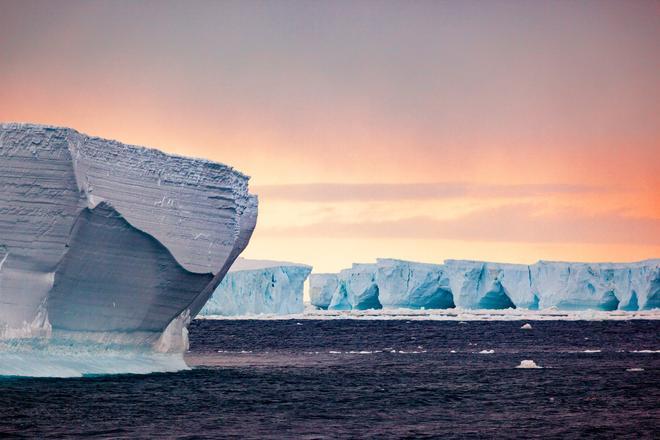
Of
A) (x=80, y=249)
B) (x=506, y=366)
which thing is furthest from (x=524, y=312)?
(x=80, y=249)

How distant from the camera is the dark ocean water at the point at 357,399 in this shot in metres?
17.5

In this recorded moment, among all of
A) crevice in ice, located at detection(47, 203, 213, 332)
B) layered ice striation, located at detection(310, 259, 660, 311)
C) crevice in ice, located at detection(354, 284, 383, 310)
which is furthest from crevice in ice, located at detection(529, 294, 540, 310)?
crevice in ice, located at detection(47, 203, 213, 332)

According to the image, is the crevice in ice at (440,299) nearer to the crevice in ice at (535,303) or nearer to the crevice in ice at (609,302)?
the crevice in ice at (535,303)

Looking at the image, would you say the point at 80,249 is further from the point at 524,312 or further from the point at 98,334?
the point at 524,312

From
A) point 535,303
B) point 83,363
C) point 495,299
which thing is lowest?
point 83,363

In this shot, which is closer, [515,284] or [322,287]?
[515,284]

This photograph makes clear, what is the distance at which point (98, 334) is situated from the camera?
2247 centimetres

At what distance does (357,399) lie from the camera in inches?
867

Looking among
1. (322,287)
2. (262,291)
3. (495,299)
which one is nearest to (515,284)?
(495,299)

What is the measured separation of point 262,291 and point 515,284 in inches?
608

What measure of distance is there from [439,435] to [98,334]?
8.49m

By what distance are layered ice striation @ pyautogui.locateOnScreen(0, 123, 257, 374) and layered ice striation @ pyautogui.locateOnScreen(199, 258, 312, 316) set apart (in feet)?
135

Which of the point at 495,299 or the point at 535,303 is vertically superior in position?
the point at 495,299

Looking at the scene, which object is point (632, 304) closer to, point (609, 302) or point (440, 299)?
point (609, 302)
